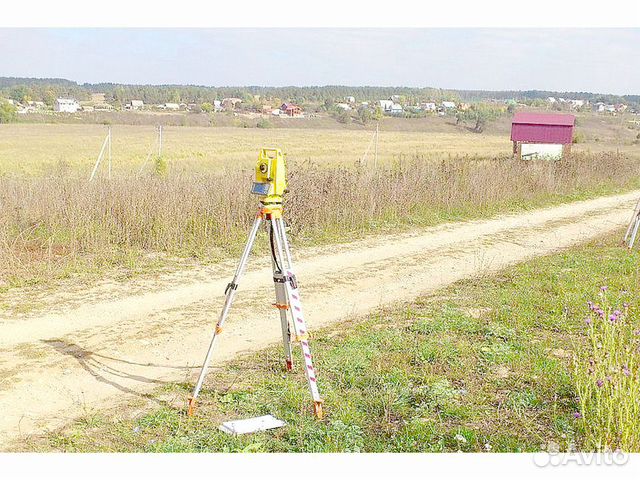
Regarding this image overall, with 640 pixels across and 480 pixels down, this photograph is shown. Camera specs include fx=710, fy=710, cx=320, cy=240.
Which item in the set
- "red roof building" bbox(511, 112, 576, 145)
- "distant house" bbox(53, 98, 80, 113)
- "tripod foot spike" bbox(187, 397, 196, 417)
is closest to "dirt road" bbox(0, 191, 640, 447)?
"tripod foot spike" bbox(187, 397, 196, 417)

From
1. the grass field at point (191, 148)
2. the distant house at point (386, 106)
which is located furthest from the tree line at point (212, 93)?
the grass field at point (191, 148)

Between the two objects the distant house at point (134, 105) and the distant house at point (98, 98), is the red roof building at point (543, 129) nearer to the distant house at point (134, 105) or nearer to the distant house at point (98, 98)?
the distant house at point (134, 105)

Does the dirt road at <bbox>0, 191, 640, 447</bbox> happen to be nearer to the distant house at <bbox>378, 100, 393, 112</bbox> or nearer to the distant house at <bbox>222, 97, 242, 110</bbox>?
the distant house at <bbox>222, 97, 242, 110</bbox>

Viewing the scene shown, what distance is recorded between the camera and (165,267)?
10.5m

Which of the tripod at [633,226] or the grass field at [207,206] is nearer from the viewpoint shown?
the grass field at [207,206]

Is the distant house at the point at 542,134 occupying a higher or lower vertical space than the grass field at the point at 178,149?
higher

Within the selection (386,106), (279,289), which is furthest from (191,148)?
(386,106)

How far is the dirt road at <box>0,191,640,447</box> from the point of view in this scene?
6031 mm

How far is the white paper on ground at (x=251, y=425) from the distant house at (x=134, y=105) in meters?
94.3

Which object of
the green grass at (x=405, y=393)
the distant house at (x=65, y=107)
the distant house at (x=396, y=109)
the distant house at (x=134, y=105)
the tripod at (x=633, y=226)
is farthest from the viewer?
the distant house at (x=396, y=109)

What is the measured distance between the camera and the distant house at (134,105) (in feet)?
312

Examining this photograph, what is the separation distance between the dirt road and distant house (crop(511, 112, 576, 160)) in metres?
12.6

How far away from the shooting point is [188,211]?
12039mm

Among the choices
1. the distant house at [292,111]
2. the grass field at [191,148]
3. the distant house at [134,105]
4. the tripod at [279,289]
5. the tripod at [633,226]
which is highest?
→ the distant house at [134,105]
